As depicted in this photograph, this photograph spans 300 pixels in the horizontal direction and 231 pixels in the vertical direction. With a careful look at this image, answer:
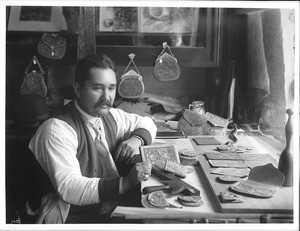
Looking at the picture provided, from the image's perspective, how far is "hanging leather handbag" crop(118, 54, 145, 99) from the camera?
1351mm

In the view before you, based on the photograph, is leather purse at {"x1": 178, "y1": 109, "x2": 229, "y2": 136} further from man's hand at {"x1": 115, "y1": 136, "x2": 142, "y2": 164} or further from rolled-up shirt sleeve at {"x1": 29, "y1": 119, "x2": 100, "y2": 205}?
rolled-up shirt sleeve at {"x1": 29, "y1": 119, "x2": 100, "y2": 205}

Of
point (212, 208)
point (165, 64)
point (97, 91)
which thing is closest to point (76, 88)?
point (97, 91)

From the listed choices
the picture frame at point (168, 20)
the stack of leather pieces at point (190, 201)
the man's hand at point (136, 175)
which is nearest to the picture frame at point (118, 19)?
the picture frame at point (168, 20)

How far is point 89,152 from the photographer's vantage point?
1.33m

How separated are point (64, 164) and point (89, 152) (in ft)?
0.28

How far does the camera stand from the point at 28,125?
52.7 inches

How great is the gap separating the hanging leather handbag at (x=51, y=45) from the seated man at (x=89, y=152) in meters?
0.08

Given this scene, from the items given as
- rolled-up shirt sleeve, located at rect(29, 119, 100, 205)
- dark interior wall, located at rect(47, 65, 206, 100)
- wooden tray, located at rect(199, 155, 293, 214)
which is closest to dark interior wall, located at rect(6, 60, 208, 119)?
dark interior wall, located at rect(47, 65, 206, 100)

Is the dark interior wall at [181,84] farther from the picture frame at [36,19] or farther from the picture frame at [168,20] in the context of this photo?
the picture frame at [36,19]

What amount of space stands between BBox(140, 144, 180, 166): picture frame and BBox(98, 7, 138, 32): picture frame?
38 cm

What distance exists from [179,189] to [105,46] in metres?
0.50

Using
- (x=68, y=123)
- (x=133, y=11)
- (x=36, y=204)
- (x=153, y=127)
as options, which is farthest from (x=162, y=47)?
(x=36, y=204)

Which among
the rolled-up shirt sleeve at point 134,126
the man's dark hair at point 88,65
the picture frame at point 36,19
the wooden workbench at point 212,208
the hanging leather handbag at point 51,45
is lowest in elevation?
the wooden workbench at point 212,208

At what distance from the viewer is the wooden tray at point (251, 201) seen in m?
1.21
